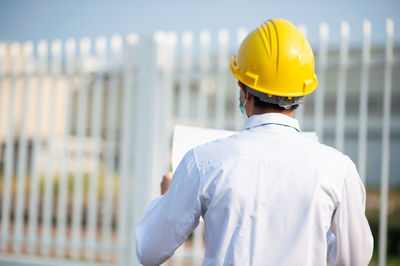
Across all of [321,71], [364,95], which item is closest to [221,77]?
[321,71]

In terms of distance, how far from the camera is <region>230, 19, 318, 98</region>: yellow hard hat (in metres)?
1.31

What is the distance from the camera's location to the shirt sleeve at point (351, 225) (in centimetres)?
122

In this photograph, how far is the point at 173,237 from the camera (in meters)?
1.22

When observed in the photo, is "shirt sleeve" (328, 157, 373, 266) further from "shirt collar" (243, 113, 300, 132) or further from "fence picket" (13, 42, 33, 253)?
"fence picket" (13, 42, 33, 253)

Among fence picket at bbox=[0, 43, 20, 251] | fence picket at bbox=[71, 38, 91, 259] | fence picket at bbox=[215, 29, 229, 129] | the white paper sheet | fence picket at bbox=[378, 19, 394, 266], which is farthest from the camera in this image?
fence picket at bbox=[0, 43, 20, 251]

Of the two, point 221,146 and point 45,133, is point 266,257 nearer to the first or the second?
point 221,146

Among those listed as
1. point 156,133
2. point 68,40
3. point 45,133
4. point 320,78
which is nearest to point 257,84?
point 320,78

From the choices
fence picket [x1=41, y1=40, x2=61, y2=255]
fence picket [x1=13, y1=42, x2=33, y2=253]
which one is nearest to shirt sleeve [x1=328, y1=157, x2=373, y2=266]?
fence picket [x1=41, y1=40, x2=61, y2=255]

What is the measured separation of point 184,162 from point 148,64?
271 cm

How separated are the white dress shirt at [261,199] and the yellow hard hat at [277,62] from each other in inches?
7.6

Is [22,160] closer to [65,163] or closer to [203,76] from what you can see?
[65,163]

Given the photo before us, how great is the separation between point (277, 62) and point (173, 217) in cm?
61

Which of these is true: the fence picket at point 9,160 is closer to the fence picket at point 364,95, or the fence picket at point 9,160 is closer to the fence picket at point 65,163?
the fence picket at point 65,163

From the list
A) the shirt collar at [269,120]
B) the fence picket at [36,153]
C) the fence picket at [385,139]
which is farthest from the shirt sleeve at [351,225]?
the fence picket at [36,153]
